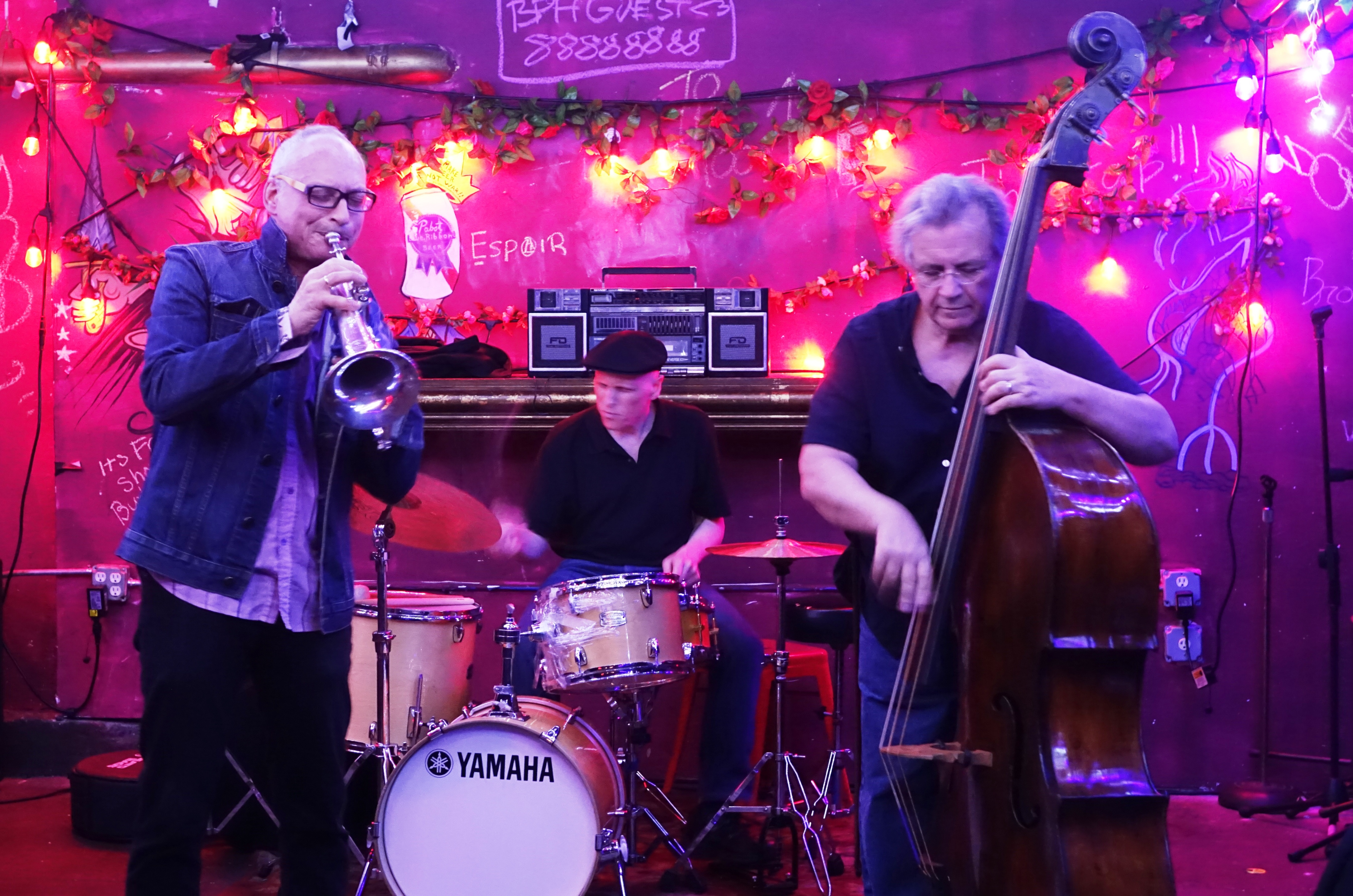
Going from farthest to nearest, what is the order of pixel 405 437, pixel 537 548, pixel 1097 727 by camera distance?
pixel 537 548, pixel 405 437, pixel 1097 727

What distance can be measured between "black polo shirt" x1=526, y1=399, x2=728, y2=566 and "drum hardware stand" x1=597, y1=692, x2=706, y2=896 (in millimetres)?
620

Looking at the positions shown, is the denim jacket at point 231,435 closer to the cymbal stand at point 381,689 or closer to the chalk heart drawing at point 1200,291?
the cymbal stand at point 381,689

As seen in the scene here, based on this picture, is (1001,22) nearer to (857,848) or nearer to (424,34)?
(424,34)

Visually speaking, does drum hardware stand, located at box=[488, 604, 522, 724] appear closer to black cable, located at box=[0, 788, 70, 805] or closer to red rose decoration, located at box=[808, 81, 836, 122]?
black cable, located at box=[0, 788, 70, 805]

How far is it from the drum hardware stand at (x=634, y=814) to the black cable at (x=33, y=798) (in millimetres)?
2365

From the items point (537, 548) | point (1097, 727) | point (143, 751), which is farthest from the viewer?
point (537, 548)

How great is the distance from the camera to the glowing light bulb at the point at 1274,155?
15.7 feet

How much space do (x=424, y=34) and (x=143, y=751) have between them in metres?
3.70

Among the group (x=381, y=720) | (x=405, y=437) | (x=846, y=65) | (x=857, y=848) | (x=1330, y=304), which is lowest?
(x=857, y=848)

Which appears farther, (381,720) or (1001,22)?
(1001,22)

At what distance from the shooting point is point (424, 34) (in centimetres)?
513

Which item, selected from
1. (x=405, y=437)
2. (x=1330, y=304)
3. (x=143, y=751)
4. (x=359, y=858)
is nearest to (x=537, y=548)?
(x=359, y=858)

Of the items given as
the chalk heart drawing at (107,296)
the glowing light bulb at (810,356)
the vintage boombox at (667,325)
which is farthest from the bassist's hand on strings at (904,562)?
the chalk heart drawing at (107,296)

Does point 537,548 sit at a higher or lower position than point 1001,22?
lower
